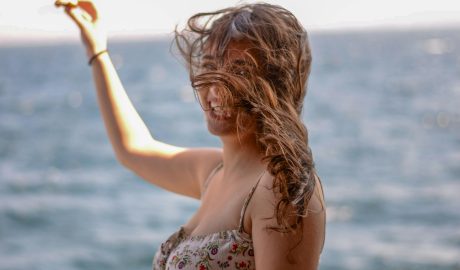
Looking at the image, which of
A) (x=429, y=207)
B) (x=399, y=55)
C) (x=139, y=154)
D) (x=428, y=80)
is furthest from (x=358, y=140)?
(x=399, y=55)

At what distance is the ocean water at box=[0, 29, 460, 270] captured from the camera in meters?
12.8

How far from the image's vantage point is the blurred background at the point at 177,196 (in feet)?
38.0

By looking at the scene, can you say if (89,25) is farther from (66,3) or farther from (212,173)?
(212,173)

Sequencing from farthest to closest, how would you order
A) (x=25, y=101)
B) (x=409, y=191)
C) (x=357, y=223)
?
1. (x=25, y=101)
2. (x=409, y=191)
3. (x=357, y=223)

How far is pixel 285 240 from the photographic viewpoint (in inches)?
53.7

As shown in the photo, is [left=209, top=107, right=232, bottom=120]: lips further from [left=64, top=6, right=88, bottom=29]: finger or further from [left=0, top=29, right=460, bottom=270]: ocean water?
[left=64, top=6, right=88, bottom=29]: finger

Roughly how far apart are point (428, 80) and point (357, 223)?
25.7m

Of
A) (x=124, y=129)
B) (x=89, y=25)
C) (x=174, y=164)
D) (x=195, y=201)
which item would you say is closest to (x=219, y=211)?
(x=174, y=164)

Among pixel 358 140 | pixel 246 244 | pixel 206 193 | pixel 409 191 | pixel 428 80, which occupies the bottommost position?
pixel 246 244

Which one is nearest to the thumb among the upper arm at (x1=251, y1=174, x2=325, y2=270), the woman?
the woman

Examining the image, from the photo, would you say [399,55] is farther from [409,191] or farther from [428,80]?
[409,191]

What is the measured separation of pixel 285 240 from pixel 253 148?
29cm

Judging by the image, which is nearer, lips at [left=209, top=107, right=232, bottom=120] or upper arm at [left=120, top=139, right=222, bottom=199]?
lips at [left=209, top=107, right=232, bottom=120]

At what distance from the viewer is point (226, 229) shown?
4.93ft
